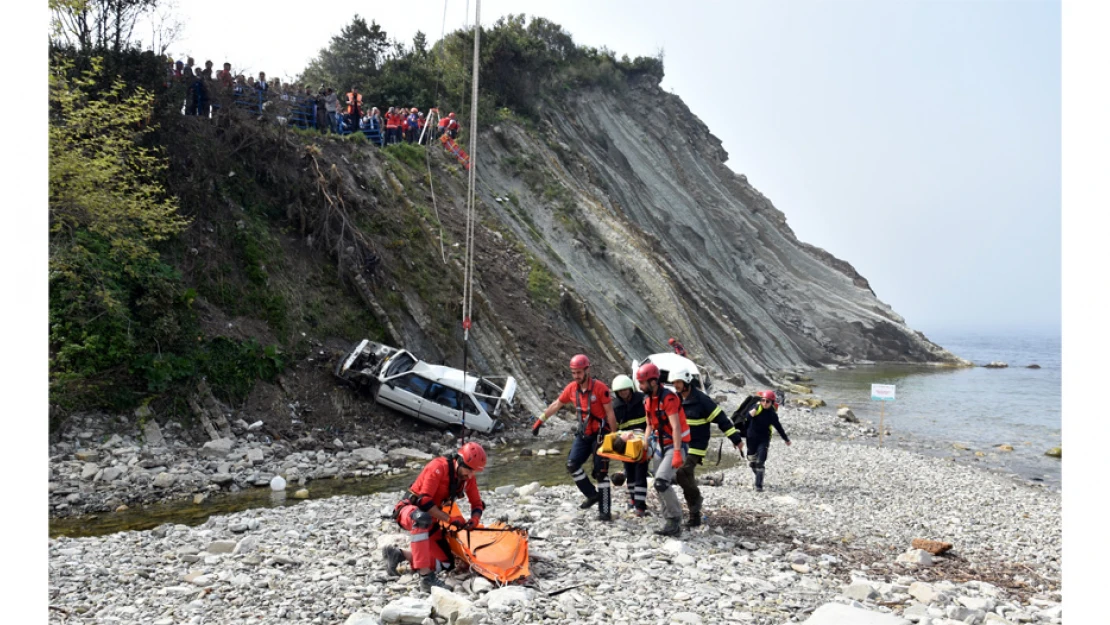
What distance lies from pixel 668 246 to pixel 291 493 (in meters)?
31.1

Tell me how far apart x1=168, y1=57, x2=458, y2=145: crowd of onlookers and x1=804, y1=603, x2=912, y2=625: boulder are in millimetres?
20263

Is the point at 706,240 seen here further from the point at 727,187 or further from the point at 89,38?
the point at 89,38

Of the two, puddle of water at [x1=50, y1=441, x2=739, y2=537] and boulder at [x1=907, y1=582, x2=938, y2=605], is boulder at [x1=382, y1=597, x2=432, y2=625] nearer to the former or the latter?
boulder at [x1=907, y1=582, x2=938, y2=605]

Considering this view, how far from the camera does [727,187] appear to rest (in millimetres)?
52656

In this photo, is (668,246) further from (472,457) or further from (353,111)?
(472,457)

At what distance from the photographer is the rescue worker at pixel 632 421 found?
9.23m

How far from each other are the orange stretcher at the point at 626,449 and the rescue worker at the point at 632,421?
0.53ft

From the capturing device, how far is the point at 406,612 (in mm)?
5891

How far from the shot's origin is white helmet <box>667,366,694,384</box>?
9.05m

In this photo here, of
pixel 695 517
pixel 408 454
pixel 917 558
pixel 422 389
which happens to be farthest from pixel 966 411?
pixel 695 517

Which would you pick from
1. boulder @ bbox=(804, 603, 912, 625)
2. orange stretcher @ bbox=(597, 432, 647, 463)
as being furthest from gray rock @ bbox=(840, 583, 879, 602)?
orange stretcher @ bbox=(597, 432, 647, 463)

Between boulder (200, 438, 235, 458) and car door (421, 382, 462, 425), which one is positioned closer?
boulder (200, 438, 235, 458)

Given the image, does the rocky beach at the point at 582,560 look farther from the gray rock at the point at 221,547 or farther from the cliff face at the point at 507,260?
the cliff face at the point at 507,260
